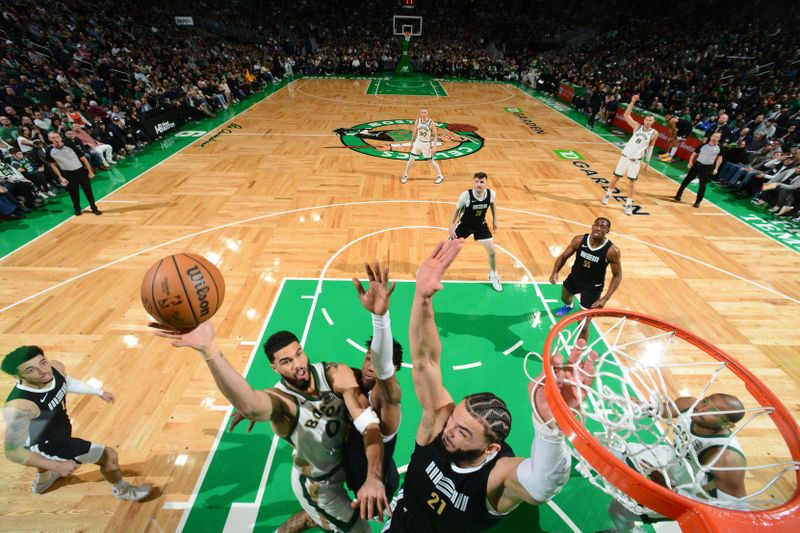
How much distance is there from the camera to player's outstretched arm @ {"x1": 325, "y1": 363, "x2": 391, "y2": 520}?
2.16 m

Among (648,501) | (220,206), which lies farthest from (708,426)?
(220,206)

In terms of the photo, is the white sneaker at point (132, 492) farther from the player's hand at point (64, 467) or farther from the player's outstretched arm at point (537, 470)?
the player's outstretched arm at point (537, 470)

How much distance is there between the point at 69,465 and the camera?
3.10 m

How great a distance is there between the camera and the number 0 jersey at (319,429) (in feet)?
8.18

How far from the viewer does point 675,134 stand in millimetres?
11328

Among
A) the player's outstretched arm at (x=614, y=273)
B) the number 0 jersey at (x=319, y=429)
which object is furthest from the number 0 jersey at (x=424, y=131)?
the number 0 jersey at (x=319, y=429)

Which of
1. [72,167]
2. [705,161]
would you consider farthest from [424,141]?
[72,167]

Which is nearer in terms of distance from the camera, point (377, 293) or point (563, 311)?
point (377, 293)

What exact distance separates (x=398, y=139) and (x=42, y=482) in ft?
39.7

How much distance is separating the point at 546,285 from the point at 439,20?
118 feet

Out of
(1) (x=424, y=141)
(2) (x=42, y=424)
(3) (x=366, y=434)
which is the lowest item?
(2) (x=42, y=424)

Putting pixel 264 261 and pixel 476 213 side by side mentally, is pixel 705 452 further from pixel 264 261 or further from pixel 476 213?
pixel 264 261

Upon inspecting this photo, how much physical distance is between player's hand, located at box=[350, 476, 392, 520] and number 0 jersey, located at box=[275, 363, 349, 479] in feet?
1.46

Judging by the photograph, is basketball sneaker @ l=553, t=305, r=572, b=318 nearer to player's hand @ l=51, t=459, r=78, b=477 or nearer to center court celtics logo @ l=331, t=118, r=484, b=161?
player's hand @ l=51, t=459, r=78, b=477
